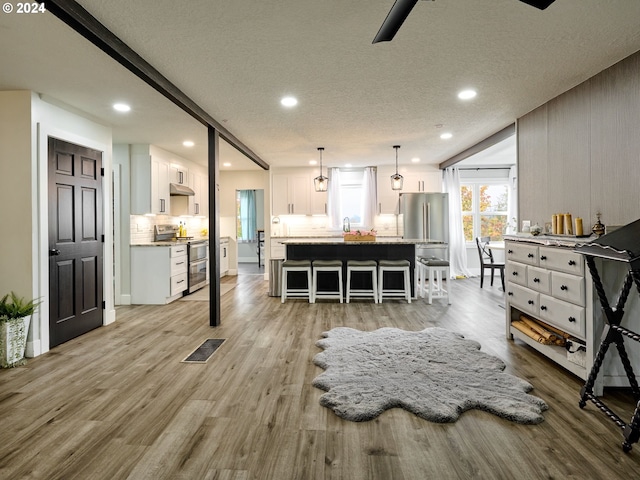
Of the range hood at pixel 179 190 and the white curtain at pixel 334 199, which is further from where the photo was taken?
the white curtain at pixel 334 199

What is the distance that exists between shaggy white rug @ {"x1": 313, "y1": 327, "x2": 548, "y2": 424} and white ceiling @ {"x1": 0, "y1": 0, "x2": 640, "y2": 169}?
8.18 feet

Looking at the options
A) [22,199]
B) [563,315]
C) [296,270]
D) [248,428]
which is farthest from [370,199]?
[248,428]

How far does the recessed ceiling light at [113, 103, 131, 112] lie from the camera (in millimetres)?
4000

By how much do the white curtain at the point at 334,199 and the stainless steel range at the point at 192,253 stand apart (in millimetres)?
2799

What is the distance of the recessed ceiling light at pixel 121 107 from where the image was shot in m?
4.00

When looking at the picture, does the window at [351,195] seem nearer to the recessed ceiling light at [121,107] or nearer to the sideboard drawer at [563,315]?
the recessed ceiling light at [121,107]

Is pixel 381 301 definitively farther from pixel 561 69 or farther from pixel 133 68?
pixel 133 68

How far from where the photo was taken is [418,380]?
109 inches

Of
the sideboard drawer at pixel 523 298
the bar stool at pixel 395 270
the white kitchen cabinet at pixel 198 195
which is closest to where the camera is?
the sideboard drawer at pixel 523 298

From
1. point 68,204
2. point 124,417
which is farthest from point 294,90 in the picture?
point 124,417

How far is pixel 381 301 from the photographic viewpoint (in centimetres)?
576

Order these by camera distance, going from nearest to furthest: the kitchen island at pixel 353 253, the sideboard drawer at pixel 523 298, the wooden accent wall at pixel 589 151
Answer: the wooden accent wall at pixel 589 151 → the sideboard drawer at pixel 523 298 → the kitchen island at pixel 353 253

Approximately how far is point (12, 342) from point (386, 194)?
6.79m

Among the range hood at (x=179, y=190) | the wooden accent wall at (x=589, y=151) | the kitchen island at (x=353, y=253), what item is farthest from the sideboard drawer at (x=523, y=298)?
the range hood at (x=179, y=190)
